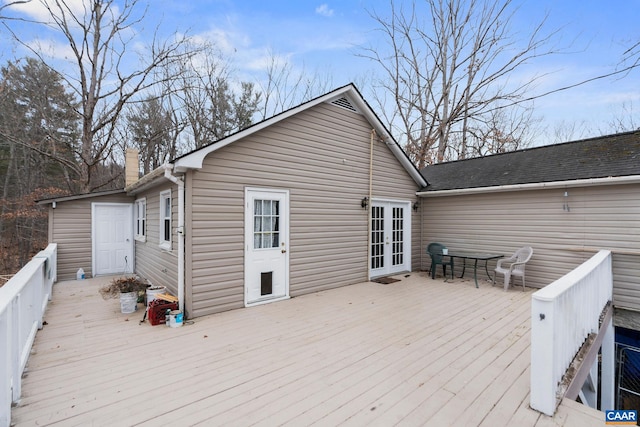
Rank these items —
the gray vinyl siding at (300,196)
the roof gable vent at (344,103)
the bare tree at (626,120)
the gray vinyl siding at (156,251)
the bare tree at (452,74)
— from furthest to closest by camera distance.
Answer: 1. the bare tree at (626,120)
2. the bare tree at (452,74)
3. the roof gable vent at (344,103)
4. the gray vinyl siding at (156,251)
5. the gray vinyl siding at (300,196)

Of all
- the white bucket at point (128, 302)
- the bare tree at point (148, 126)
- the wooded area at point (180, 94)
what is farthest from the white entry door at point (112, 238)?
the bare tree at point (148, 126)

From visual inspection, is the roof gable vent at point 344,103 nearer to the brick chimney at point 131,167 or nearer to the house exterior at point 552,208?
the house exterior at point 552,208

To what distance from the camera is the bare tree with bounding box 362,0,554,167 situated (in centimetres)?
1291

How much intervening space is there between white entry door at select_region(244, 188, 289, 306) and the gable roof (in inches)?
38.7

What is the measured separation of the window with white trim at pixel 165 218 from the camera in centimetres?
563

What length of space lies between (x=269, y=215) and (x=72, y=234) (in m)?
5.95

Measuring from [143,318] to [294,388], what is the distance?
3166 millimetres

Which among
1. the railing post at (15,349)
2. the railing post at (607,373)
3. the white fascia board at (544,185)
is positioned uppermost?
the white fascia board at (544,185)

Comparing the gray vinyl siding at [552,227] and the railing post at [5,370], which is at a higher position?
the gray vinyl siding at [552,227]

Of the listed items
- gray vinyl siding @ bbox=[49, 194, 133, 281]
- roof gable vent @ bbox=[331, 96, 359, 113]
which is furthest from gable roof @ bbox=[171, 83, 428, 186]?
gray vinyl siding @ bbox=[49, 194, 133, 281]

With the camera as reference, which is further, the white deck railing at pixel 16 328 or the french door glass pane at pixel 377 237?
the french door glass pane at pixel 377 237

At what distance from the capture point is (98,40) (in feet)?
33.3

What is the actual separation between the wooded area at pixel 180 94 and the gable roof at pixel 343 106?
290 inches

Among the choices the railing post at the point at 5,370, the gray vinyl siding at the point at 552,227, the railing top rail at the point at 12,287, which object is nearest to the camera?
the railing post at the point at 5,370
